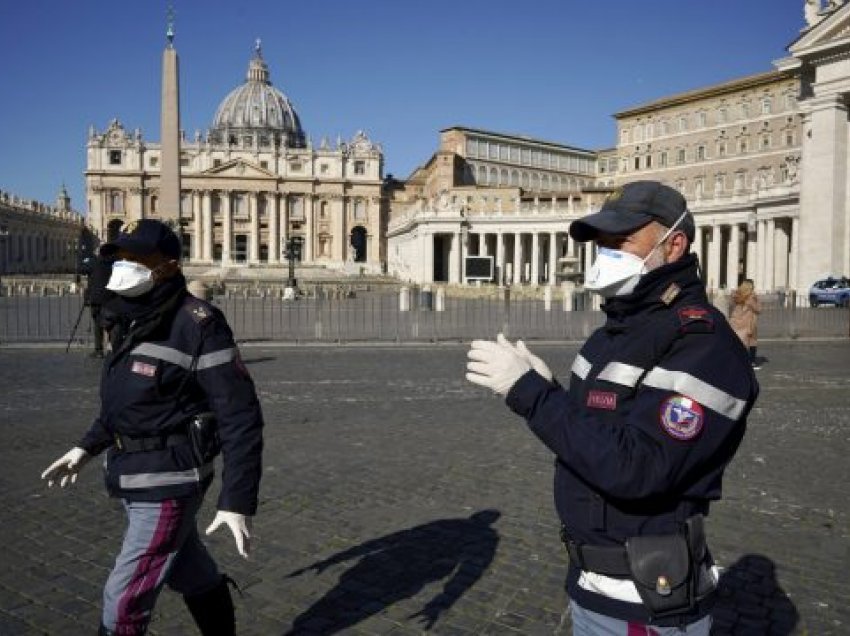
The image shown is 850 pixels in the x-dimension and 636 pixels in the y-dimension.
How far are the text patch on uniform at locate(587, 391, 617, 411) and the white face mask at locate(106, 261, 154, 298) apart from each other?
1.76 meters

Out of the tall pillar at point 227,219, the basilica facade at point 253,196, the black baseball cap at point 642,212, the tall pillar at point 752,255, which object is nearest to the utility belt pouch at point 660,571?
the black baseball cap at point 642,212

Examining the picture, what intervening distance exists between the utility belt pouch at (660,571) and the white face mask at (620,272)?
2.19 ft

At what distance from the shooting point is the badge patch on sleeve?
1.80m

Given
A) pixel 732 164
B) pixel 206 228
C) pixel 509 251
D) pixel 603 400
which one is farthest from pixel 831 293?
pixel 206 228

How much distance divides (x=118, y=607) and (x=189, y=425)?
0.68 m

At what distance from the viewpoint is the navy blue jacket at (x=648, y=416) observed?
1792mm

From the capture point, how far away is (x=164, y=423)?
9.01 feet

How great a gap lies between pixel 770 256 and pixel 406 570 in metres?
40.8

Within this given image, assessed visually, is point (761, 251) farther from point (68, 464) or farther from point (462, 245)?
point (68, 464)

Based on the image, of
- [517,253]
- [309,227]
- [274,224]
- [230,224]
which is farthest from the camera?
[309,227]

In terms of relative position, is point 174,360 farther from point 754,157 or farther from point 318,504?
point 754,157

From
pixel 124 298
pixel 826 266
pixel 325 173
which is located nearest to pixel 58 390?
pixel 124 298

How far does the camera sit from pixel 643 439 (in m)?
1.80

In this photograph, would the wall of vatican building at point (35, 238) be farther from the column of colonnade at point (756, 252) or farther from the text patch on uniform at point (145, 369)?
the text patch on uniform at point (145, 369)
